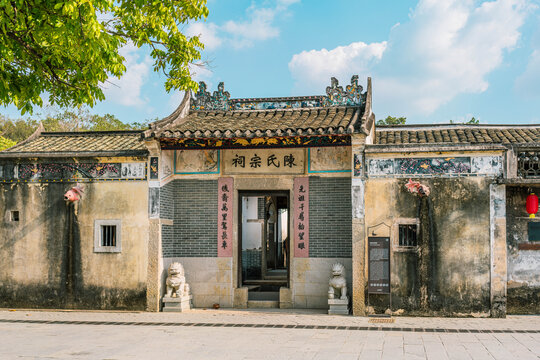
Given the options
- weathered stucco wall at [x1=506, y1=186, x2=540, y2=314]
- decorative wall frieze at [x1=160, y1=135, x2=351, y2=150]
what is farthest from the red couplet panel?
weathered stucco wall at [x1=506, y1=186, x2=540, y2=314]

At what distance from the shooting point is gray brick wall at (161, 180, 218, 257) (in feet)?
39.4

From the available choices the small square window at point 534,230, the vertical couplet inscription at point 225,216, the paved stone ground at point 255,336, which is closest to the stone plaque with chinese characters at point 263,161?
the vertical couplet inscription at point 225,216

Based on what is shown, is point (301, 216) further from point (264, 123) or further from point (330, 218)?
point (264, 123)

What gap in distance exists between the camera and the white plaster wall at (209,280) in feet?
38.9

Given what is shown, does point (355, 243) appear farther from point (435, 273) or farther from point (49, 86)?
point (49, 86)

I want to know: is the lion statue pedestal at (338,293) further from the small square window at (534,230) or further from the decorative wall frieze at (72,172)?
the decorative wall frieze at (72,172)

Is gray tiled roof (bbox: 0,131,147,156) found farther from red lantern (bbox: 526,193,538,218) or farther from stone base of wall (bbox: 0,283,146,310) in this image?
red lantern (bbox: 526,193,538,218)

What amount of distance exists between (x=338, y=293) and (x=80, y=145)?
20.6ft

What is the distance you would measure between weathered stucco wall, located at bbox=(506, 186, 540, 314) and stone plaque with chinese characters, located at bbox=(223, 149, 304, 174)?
3838mm

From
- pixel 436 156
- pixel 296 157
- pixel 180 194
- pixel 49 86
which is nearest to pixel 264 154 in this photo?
pixel 296 157

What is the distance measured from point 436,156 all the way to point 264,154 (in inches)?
126

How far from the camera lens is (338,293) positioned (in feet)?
36.2

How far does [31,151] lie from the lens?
12625 mm

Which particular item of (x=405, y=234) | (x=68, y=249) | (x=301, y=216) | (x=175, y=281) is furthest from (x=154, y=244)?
(x=405, y=234)
